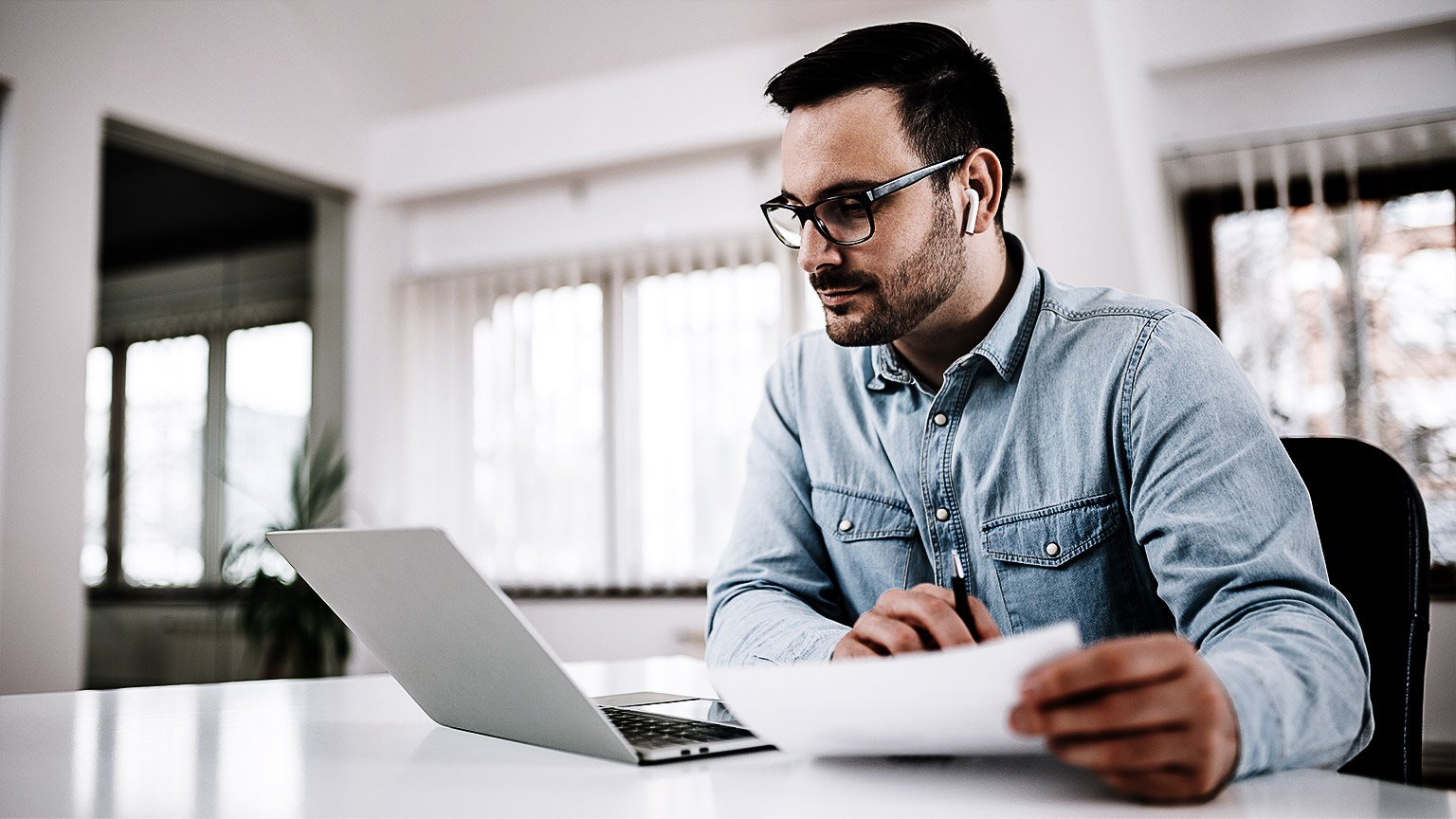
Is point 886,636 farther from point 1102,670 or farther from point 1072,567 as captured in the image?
point 1072,567

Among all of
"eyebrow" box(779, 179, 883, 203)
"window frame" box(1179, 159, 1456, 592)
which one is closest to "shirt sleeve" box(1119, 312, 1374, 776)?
"eyebrow" box(779, 179, 883, 203)

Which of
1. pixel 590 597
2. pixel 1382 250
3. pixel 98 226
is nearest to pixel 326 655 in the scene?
pixel 590 597

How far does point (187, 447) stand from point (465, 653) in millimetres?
3774

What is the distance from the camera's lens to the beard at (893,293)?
1.17m

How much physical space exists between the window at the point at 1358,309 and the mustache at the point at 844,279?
3130 millimetres

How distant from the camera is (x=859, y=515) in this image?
1.26 meters

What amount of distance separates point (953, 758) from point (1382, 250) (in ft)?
12.5

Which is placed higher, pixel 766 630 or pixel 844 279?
pixel 844 279

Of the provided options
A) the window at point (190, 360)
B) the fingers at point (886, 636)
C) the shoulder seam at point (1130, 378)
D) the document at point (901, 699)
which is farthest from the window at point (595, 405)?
the document at point (901, 699)

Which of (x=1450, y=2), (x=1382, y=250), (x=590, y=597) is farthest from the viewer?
A: (x=590, y=597)

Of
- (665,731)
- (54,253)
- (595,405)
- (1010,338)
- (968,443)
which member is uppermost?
(54,253)

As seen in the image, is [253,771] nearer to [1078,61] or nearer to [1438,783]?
[1078,61]

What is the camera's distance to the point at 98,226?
3.68 m

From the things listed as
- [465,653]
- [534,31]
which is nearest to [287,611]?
[534,31]
